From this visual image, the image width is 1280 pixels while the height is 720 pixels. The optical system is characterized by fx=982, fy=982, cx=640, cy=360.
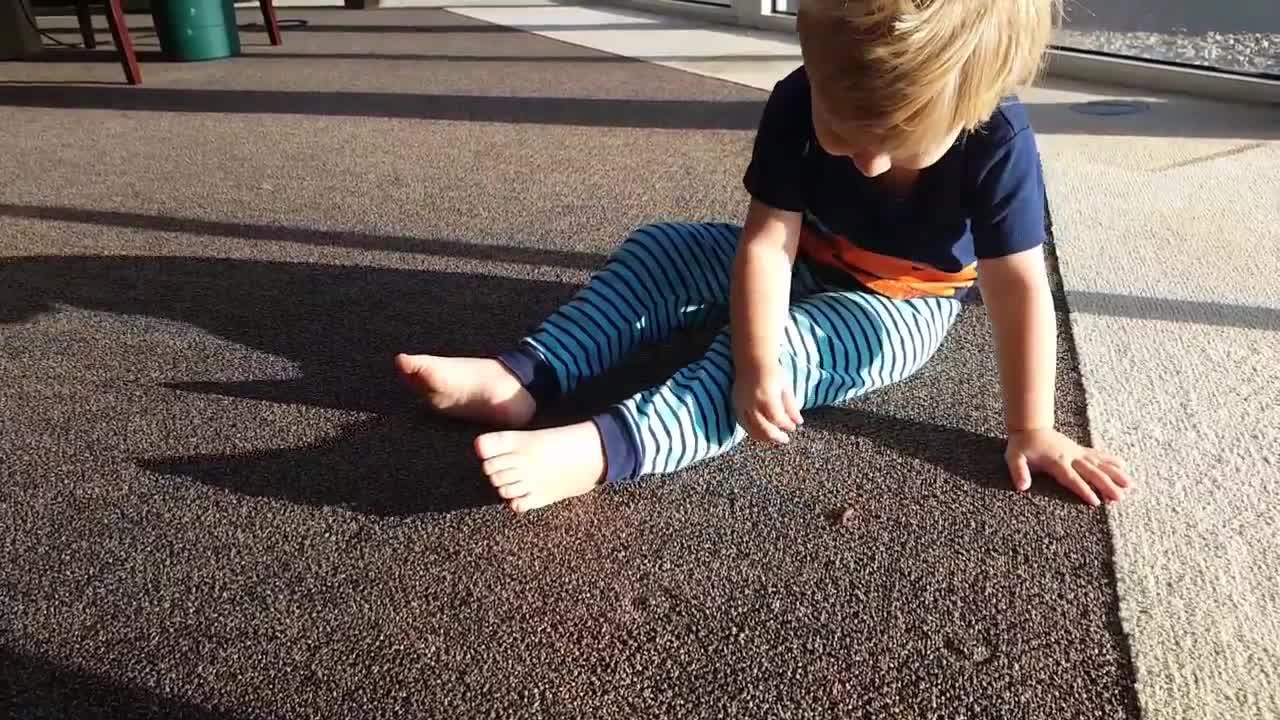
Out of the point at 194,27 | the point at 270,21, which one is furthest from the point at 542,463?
the point at 270,21

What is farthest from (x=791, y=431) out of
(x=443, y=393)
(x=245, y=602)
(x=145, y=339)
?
(x=145, y=339)

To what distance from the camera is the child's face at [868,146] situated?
0.66 metres

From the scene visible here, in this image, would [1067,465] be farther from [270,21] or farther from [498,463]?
[270,21]

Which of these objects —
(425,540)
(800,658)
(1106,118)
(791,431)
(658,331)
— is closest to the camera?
(800,658)

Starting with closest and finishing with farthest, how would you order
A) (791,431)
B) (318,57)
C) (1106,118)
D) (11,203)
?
(791,431) → (11,203) → (1106,118) → (318,57)

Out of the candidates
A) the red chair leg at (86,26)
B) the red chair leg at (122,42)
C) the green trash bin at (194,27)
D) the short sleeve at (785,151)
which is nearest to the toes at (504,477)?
the short sleeve at (785,151)

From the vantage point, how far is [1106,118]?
1.82 m

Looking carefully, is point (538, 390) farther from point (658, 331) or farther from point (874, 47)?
point (874, 47)

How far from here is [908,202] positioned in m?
0.82

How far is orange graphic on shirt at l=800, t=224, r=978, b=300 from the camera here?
88 centimetres

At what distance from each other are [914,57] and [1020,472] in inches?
13.2

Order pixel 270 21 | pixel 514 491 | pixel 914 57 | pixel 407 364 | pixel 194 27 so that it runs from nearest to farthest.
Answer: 1. pixel 914 57
2. pixel 514 491
3. pixel 407 364
4. pixel 194 27
5. pixel 270 21

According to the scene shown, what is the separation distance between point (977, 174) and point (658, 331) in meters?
0.32

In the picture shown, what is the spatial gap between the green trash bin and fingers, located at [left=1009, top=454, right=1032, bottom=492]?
9.19 feet
